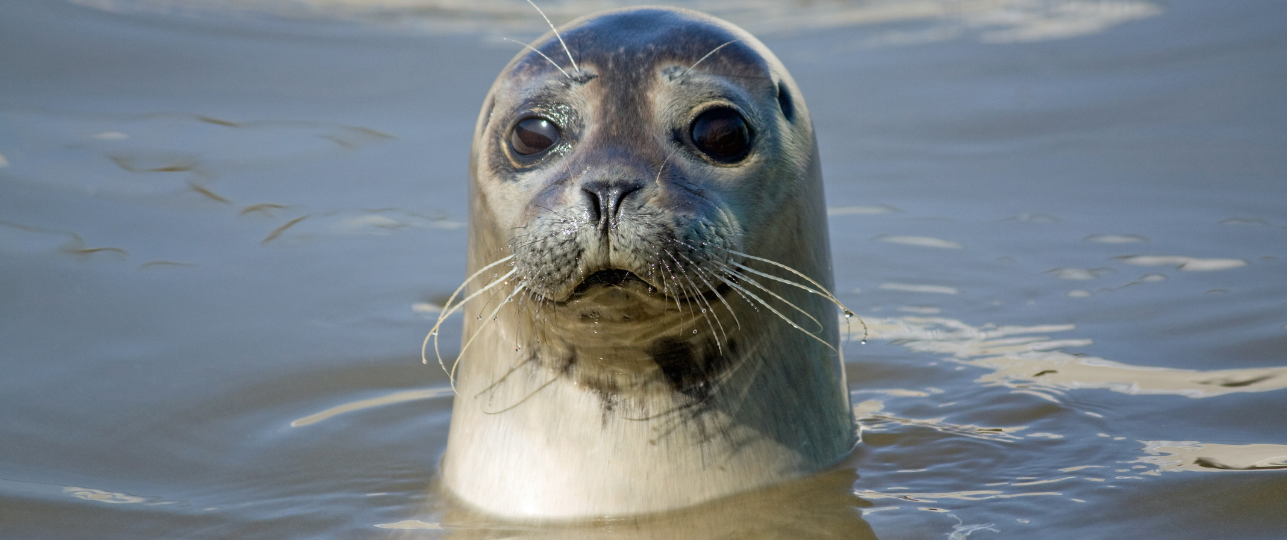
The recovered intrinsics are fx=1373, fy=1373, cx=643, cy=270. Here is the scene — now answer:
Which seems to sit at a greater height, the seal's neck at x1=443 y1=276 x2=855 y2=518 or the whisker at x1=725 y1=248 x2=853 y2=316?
the whisker at x1=725 y1=248 x2=853 y2=316

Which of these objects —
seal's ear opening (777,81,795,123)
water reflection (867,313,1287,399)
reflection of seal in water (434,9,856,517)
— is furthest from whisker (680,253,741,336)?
water reflection (867,313,1287,399)

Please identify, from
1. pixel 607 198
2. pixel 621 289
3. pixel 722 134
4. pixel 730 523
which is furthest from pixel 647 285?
pixel 730 523

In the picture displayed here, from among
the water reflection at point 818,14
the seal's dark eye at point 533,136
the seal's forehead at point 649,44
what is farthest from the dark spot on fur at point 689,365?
the water reflection at point 818,14

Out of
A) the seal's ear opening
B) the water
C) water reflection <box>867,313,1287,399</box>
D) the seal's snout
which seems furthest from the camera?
water reflection <box>867,313,1287,399</box>

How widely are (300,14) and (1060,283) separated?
19.8 ft

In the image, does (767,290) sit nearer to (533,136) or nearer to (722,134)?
(722,134)

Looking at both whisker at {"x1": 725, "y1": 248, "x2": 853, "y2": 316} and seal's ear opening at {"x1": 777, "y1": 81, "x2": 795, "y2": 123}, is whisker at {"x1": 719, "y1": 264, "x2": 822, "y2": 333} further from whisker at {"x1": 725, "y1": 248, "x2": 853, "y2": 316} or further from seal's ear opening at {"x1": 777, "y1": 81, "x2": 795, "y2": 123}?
seal's ear opening at {"x1": 777, "y1": 81, "x2": 795, "y2": 123}

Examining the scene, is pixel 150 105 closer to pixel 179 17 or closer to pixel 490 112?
pixel 179 17

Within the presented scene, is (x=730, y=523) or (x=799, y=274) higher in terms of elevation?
(x=799, y=274)

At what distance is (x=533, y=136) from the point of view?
126 inches

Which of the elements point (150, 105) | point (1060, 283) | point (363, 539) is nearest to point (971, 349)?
point (1060, 283)

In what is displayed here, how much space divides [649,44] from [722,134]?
0.29 m

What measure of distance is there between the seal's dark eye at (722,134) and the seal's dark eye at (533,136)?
13.0 inches

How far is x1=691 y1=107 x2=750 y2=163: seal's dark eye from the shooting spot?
3166 mm
